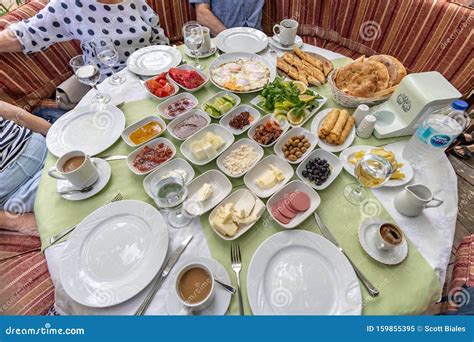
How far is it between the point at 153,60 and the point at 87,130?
2.49 feet

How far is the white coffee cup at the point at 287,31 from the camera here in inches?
76.0

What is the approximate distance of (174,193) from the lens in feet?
3.91

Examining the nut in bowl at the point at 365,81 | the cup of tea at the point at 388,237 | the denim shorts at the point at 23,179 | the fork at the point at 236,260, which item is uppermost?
the nut in bowl at the point at 365,81

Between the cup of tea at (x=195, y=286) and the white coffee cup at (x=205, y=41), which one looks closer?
the cup of tea at (x=195, y=286)

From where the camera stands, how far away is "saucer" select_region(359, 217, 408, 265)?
108 centimetres

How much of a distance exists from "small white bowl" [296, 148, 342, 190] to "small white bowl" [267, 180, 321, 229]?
45 millimetres

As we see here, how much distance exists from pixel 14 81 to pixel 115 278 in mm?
2108

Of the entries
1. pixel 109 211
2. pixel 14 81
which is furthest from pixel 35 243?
pixel 14 81

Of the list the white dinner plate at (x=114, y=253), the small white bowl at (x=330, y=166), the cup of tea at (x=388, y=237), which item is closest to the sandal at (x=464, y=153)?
the small white bowl at (x=330, y=166)

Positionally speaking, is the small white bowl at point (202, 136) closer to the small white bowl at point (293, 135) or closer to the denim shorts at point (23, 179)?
the small white bowl at point (293, 135)

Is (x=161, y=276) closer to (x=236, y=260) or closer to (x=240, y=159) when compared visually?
(x=236, y=260)

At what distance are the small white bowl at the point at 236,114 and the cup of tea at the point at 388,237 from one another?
84 cm

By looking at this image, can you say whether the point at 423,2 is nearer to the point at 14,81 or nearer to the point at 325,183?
the point at 325,183

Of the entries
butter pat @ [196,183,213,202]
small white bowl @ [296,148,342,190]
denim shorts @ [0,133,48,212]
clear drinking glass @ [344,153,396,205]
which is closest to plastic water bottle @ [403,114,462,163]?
clear drinking glass @ [344,153,396,205]
